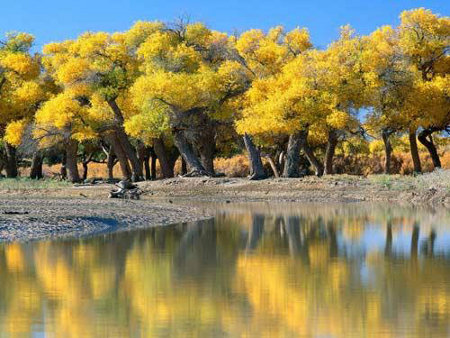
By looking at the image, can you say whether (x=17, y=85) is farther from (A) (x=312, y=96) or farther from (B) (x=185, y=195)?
(A) (x=312, y=96)

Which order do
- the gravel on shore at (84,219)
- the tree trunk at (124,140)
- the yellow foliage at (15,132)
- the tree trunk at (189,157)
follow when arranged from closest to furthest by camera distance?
the gravel on shore at (84,219) < the tree trunk at (189,157) < the tree trunk at (124,140) < the yellow foliage at (15,132)

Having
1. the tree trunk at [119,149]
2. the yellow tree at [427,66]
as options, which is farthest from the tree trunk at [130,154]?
the yellow tree at [427,66]

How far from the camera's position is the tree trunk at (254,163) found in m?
47.6

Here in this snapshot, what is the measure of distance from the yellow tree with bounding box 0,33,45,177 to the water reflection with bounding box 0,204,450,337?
3455 centimetres

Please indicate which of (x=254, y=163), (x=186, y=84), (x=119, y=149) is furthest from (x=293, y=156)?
(x=119, y=149)

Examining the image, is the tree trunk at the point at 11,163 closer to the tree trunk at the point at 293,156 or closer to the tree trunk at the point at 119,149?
the tree trunk at the point at 119,149

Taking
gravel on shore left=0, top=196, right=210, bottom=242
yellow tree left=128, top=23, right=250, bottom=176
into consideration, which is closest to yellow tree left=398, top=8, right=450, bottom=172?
yellow tree left=128, top=23, right=250, bottom=176

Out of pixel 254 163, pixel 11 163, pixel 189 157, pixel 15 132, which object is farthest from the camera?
pixel 11 163

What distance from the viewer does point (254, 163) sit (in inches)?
1912

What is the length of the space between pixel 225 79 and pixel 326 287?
36.8 metres

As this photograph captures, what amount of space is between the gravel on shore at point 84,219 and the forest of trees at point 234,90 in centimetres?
1478

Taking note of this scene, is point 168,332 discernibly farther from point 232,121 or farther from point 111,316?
point 232,121

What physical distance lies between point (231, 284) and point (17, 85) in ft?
153

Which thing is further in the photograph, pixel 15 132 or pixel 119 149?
pixel 119 149
